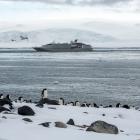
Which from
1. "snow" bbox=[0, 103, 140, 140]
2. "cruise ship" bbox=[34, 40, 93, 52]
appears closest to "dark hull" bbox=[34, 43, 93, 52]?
"cruise ship" bbox=[34, 40, 93, 52]

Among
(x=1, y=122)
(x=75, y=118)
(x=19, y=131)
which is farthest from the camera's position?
(x=75, y=118)

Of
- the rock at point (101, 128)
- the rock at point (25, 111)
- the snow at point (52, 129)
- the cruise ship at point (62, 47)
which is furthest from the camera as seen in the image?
the cruise ship at point (62, 47)

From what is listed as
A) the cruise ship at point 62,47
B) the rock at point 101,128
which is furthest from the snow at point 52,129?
the cruise ship at point 62,47

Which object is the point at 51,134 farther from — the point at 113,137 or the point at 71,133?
the point at 113,137

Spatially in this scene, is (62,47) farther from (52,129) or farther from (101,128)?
(52,129)

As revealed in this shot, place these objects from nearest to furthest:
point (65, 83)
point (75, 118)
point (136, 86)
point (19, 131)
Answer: point (19, 131) → point (75, 118) → point (136, 86) → point (65, 83)

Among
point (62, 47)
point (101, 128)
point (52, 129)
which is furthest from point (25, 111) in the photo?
point (62, 47)

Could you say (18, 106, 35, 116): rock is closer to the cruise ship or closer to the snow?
the snow

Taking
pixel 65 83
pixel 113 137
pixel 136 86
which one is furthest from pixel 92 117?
pixel 65 83

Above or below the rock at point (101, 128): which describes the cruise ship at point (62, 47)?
below

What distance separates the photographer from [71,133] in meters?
9.60

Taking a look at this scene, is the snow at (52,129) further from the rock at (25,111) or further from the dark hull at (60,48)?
the dark hull at (60,48)

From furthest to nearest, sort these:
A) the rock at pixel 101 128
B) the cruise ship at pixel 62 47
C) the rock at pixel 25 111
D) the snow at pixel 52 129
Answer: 1. the cruise ship at pixel 62 47
2. the rock at pixel 25 111
3. the rock at pixel 101 128
4. the snow at pixel 52 129

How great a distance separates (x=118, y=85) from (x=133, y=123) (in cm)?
2174
